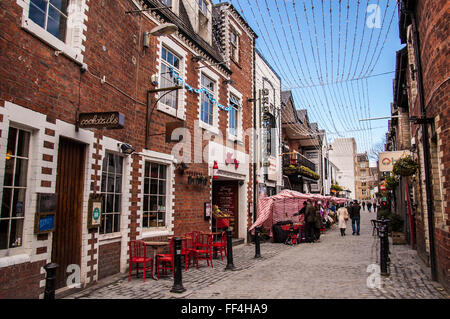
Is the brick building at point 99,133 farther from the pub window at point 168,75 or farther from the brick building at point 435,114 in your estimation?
the brick building at point 435,114

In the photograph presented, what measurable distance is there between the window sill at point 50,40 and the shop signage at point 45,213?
2466 millimetres

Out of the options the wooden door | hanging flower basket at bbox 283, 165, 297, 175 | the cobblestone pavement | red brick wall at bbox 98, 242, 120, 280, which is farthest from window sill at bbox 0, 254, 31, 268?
hanging flower basket at bbox 283, 165, 297, 175

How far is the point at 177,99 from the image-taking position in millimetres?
10078

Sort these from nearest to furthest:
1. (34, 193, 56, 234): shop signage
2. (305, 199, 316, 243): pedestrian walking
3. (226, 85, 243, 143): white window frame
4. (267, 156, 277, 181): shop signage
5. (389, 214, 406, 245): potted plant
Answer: (34, 193, 56, 234): shop signage < (226, 85, 243, 143): white window frame < (389, 214, 406, 245): potted plant < (305, 199, 316, 243): pedestrian walking < (267, 156, 277, 181): shop signage

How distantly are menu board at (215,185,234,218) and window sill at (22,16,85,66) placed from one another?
9059 millimetres

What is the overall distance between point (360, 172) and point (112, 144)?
3149 inches

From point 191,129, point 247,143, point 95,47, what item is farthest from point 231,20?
point 95,47

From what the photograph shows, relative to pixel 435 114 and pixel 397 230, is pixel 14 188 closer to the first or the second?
pixel 435 114

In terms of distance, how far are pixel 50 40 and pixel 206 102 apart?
21.5ft

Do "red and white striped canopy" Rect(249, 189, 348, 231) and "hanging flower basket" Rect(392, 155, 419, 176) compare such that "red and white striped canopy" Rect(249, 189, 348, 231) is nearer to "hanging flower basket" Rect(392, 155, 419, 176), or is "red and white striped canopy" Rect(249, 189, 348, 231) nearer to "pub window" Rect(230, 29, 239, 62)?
"hanging flower basket" Rect(392, 155, 419, 176)

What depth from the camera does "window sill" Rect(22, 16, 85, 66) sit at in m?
5.15

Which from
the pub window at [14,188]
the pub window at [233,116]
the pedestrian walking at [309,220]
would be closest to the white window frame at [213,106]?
the pub window at [233,116]

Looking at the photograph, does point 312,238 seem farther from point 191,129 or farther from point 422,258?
point 191,129

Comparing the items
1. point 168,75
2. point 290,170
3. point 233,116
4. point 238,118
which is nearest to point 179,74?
point 168,75
